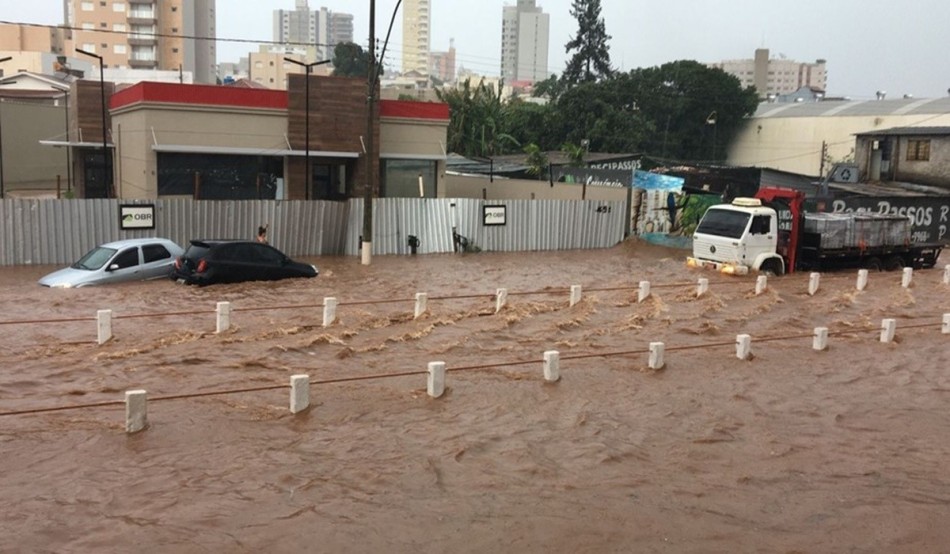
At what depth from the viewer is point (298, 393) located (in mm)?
10680

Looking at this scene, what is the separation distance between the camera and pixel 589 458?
9.88 m


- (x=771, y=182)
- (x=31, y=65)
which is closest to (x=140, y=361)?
(x=771, y=182)

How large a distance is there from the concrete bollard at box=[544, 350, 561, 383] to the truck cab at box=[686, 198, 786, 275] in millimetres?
13262

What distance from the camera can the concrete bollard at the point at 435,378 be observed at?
11688 mm

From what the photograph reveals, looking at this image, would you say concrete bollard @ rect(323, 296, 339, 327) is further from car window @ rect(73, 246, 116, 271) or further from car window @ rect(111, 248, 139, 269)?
car window @ rect(73, 246, 116, 271)

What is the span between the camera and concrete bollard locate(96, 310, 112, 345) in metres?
14.1

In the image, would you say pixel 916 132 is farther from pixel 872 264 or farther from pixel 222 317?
pixel 222 317

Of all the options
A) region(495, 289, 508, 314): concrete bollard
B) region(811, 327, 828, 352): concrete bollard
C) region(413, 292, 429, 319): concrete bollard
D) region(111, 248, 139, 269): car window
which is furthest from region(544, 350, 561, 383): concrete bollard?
region(111, 248, 139, 269): car window

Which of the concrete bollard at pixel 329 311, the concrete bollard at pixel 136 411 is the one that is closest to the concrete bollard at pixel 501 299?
the concrete bollard at pixel 329 311

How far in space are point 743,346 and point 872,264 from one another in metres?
15.1

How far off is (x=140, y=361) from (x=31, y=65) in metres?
75.7

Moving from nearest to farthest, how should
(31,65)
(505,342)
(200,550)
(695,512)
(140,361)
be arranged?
(200,550) → (695,512) → (140,361) → (505,342) → (31,65)

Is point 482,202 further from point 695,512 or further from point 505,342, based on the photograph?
point 695,512

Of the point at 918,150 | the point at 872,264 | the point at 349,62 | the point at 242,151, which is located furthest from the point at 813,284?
the point at 349,62
